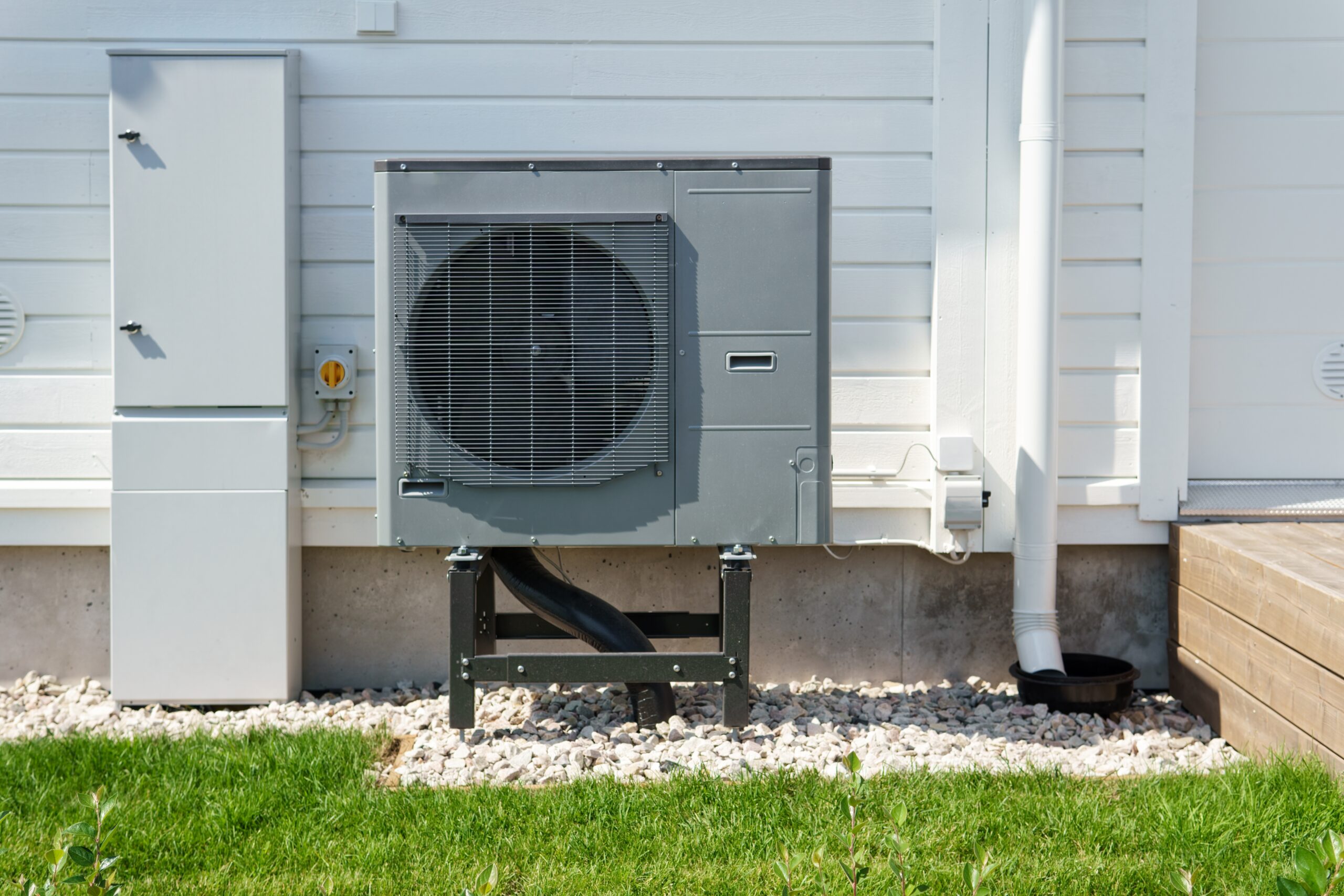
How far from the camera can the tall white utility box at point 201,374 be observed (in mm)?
2922

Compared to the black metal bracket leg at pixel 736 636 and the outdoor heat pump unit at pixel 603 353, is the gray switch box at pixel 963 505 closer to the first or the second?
the outdoor heat pump unit at pixel 603 353

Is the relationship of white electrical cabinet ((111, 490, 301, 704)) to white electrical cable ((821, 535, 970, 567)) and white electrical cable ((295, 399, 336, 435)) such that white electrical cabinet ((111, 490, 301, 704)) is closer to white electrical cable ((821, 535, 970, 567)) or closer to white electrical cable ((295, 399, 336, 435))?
white electrical cable ((295, 399, 336, 435))

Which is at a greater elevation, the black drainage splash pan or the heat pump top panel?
the heat pump top panel

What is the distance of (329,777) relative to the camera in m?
2.38

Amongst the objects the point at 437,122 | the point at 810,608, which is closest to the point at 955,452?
the point at 810,608

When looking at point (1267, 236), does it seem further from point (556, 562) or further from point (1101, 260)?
point (556, 562)

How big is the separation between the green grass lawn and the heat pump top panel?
629mm

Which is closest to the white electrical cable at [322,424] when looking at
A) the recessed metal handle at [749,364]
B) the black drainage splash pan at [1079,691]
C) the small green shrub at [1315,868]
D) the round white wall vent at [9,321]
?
the round white wall vent at [9,321]

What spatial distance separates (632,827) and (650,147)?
6.39 feet

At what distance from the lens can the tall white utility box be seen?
2.92 meters

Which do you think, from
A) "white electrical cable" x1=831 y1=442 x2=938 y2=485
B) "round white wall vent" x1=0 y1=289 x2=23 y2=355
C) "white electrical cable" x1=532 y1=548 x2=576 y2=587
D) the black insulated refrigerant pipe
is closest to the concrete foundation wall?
"white electrical cable" x1=532 y1=548 x2=576 y2=587

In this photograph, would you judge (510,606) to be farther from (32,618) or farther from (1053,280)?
(1053,280)

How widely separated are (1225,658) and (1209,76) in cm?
175

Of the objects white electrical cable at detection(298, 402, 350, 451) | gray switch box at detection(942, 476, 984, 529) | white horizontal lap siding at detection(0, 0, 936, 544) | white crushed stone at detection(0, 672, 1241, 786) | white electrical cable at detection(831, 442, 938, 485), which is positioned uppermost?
white horizontal lap siding at detection(0, 0, 936, 544)
